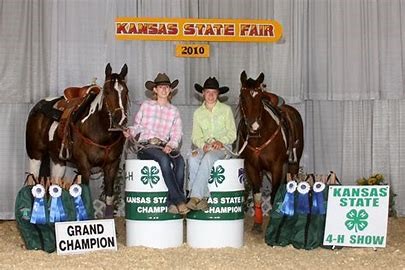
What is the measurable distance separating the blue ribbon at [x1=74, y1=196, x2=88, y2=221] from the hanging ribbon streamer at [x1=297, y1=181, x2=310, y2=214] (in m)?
1.70

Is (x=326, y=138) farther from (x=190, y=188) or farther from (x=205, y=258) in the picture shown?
(x=205, y=258)

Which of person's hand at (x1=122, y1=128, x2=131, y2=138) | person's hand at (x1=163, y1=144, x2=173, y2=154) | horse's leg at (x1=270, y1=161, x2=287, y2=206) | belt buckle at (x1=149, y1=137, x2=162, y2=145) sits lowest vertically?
horse's leg at (x1=270, y1=161, x2=287, y2=206)

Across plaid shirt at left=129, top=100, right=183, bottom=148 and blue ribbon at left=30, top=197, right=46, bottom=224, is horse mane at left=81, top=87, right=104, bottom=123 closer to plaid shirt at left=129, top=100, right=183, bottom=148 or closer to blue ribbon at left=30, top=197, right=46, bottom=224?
plaid shirt at left=129, top=100, right=183, bottom=148

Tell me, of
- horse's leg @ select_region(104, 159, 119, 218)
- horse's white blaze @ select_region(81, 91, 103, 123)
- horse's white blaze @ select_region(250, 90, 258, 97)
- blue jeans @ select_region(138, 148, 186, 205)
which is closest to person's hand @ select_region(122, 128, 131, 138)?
blue jeans @ select_region(138, 148, 186, 205)

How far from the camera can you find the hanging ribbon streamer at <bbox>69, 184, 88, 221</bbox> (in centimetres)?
550

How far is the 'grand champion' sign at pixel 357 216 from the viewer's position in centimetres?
550

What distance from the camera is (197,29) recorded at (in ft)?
23.0

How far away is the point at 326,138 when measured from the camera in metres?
7.45

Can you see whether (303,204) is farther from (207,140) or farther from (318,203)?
(207,140)

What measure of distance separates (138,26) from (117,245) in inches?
92.7

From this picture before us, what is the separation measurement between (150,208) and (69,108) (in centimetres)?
137

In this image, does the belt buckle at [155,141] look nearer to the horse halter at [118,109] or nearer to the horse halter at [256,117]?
the horse halter at [118,109]

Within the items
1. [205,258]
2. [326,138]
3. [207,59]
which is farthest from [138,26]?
[205,258]

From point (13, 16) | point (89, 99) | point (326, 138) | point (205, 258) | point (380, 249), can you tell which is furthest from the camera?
point (326, 138)
